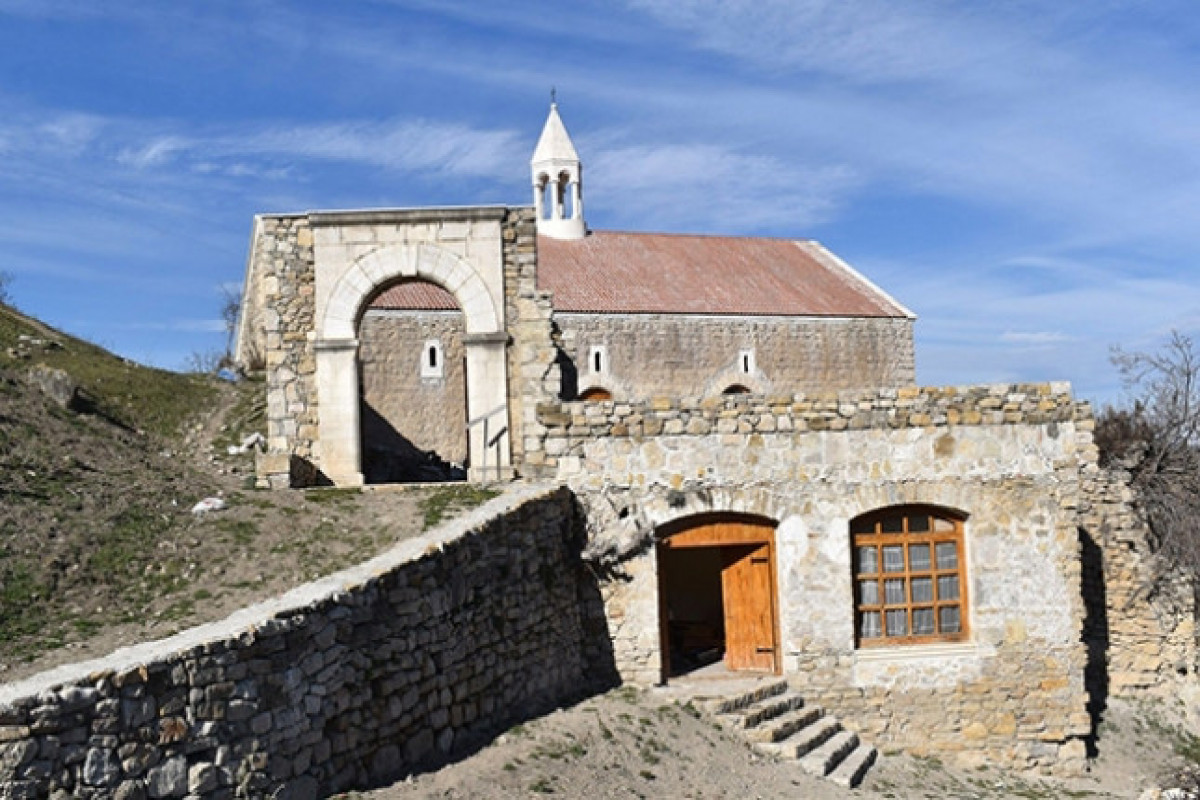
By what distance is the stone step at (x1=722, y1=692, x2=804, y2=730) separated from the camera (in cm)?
1165

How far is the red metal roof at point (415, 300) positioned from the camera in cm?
2880

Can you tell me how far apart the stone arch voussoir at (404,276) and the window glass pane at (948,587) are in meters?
6.15

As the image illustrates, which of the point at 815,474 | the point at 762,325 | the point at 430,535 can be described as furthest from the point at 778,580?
the point at 762,325

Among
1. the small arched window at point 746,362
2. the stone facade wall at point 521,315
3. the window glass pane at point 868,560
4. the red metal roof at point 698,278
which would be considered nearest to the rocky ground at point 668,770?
the window glass pane at point 868,560

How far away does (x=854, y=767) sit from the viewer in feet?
38.8

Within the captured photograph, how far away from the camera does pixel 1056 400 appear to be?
13.4m

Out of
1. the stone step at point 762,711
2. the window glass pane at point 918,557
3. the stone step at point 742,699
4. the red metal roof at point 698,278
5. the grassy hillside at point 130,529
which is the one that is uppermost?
the red metal roof at point 698,278

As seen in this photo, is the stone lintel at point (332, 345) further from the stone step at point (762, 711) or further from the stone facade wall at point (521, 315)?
the stone step at point (762, 711)

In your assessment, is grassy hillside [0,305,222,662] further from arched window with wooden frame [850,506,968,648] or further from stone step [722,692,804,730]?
arched window with wooden frame [850,506,968,648]

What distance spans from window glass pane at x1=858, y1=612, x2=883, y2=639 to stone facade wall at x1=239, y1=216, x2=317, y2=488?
6846 millimetres

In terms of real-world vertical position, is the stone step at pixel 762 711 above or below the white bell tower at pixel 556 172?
below

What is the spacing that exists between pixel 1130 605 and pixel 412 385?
17475 mm

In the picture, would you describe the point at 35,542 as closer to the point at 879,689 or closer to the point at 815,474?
the point at 815,474

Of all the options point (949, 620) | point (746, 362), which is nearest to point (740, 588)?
point (949, 620)
